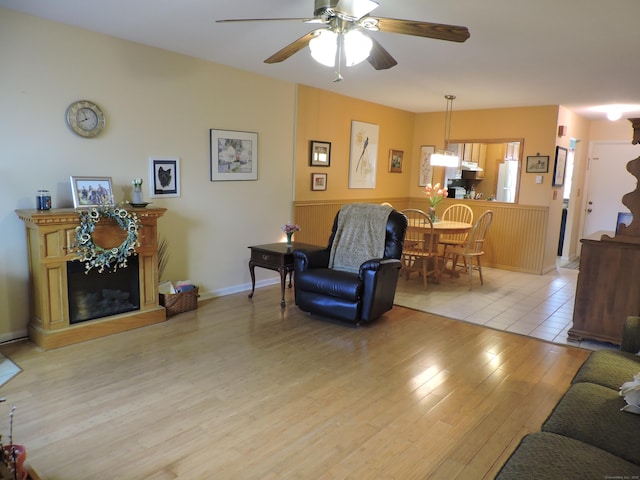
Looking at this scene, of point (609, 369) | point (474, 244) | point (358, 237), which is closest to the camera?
point (609, 369)

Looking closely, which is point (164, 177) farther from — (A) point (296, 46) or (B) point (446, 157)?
(B) point (446, 157)

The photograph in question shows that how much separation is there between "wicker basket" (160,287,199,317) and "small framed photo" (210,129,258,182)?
47.4 inches

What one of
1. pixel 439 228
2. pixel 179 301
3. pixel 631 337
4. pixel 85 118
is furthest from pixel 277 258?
pixel 631 337

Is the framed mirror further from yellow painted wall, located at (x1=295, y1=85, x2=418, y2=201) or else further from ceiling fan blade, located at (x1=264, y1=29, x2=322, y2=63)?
ceiling fan blade, located at (x1=264, y1=29, x2=322, y2=63)

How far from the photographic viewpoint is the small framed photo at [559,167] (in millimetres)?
6281

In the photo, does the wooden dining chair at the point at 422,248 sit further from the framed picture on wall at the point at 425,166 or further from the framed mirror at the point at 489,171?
the framed mirror at the point at 489,171

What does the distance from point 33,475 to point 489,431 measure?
6.84 ft

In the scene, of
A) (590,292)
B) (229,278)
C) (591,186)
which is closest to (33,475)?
(229,278)

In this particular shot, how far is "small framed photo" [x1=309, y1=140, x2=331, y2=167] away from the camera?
5.67m

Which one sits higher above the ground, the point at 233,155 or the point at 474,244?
the point at 233,155

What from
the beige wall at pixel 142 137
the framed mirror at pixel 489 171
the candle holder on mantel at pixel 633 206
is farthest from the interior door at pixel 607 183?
the beige wall at pixel 142 137

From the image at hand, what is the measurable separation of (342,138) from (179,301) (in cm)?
319

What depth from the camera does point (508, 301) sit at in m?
4.96

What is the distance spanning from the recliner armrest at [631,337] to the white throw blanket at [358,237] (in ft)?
6.84
